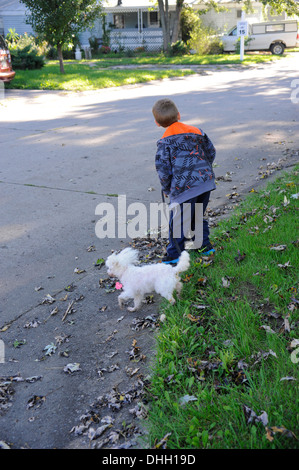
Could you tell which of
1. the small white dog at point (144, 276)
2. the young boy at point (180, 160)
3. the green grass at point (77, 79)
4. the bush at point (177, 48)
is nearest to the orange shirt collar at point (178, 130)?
the young boy at point (180, 160)

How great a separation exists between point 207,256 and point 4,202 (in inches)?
126

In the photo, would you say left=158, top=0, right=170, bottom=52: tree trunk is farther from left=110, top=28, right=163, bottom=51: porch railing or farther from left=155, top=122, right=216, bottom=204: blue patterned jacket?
left=155, top=122, right=216, bottom=204: blue patterned jacket

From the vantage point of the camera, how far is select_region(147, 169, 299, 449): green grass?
2.35 metres

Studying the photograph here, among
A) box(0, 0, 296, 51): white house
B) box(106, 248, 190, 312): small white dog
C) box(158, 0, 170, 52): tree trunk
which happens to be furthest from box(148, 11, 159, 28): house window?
box(106, 248, 190, 312): small white dog

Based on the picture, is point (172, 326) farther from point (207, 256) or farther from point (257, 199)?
point (257, 199)

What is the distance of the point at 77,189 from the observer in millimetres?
6598

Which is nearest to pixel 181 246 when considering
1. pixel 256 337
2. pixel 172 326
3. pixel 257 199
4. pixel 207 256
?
pixel 207 256

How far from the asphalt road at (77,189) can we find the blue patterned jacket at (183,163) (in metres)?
1.05

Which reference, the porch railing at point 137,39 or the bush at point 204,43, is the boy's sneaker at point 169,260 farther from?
the porch railing at point 137,39

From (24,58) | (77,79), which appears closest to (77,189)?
(77,79)

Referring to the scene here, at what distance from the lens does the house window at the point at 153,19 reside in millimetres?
41156

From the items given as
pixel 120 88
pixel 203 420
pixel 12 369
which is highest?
pixel 120 88

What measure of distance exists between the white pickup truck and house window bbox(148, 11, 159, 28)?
10111 millimetres

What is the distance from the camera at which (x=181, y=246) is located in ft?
13.9
